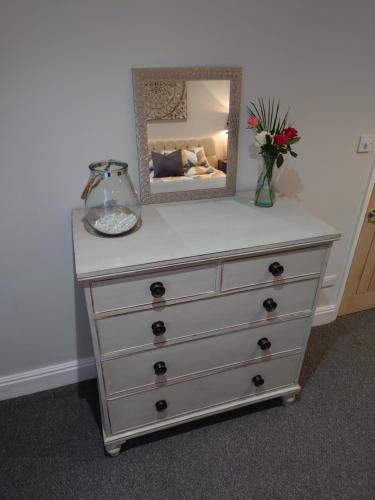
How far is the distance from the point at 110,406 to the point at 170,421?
326mm

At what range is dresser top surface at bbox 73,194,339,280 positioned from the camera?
3.76ft

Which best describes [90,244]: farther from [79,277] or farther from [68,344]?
[68,344]

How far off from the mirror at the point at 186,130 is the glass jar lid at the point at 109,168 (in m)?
0.15

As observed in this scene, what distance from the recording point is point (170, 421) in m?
1.59

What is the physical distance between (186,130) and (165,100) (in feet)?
0.48

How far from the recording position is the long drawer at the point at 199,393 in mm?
1473

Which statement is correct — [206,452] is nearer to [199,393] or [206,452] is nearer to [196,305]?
[199,393]

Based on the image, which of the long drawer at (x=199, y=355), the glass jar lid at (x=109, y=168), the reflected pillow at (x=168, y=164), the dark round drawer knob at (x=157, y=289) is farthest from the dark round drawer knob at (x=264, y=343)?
the glass jar lid at (x=109, y=168)

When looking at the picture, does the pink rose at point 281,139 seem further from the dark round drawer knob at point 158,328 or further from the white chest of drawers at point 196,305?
the dark round drawer knob at point 158,328

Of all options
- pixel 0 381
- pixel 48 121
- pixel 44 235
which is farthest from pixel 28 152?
pixel 0 381

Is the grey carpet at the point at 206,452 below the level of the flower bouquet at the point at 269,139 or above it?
below

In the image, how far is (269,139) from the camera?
1.44 meters

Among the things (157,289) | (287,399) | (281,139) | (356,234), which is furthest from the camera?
(356,234)

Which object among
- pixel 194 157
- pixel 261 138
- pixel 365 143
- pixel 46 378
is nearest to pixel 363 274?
pixel 365 143
